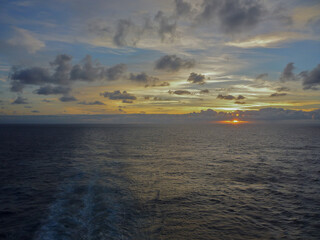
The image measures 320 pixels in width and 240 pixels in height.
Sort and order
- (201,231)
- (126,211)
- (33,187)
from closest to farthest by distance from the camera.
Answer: (201,231)
(126,211)
(33,187)

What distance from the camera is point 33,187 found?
24.3 m

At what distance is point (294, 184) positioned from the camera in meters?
26.0

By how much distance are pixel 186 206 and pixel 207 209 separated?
1.84m

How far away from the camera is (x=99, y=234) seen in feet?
46.4

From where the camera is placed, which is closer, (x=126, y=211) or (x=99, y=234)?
(x=99, y=234)

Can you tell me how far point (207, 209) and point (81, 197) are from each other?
1245 cm

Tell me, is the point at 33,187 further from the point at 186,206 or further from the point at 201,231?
the point at 201,231

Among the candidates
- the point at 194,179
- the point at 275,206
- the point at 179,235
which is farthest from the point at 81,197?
the point at 275,206

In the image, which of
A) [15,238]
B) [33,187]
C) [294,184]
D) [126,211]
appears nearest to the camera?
[15,238]

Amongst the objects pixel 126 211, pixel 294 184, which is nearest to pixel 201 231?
pixel 126 211

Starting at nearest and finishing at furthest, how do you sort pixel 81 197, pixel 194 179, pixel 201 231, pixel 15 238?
pixel 15 238 → pixel 201 231 → pixel 81 197 → pixel 194 179

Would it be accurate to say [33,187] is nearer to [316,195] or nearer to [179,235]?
[179,235]

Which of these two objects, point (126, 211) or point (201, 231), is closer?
point (201, 231)

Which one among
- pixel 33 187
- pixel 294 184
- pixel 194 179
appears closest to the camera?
pixel 33 187
